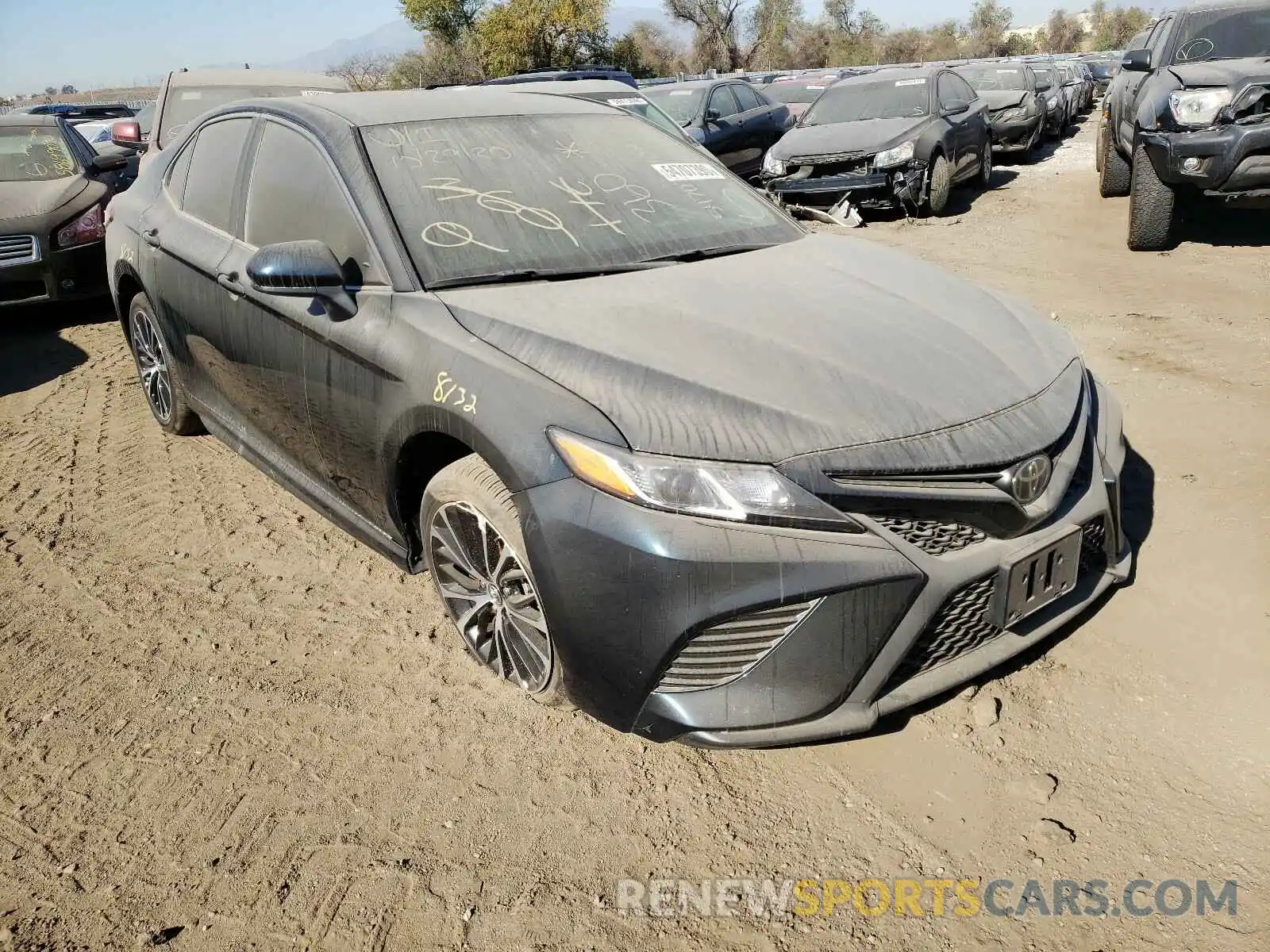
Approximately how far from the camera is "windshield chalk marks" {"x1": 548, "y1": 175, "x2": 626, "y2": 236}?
3.07 meters

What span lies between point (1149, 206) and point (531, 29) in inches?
1486

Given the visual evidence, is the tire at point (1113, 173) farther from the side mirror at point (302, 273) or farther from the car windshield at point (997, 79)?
the side mirror at point (302, 273)

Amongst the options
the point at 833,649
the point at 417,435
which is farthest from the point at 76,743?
the point at 833,649

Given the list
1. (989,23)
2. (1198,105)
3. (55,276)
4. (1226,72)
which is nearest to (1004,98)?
(1226,72)

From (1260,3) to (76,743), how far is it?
9.07 meters

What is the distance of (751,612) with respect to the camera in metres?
2.07

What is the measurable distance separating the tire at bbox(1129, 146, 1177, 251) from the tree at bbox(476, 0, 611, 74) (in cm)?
3580

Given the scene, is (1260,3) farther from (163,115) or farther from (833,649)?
(163,115)

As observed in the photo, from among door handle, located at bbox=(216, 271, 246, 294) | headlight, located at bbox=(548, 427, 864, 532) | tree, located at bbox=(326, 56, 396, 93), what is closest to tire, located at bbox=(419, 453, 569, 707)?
headlight, located at bbox=(548, 427, 864, 532)

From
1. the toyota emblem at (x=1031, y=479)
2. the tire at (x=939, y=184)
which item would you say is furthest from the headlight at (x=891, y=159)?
the toyota emblem at (x=1031, y=479)

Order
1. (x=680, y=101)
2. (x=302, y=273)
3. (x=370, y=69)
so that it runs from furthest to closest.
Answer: (x=370, y=69)
(x=680, y=101)
(x=302, y=273)

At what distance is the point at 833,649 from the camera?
2.11 meters

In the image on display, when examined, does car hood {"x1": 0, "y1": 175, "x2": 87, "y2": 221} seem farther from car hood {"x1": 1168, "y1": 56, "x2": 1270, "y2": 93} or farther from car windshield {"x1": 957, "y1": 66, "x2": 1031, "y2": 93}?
car windshield {"x1": 957, "y1": 66, "x2": 1031, "y2": 93}

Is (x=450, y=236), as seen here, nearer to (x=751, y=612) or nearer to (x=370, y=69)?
(x=751, y=612)
